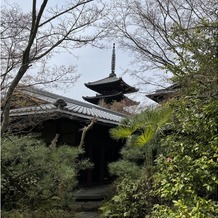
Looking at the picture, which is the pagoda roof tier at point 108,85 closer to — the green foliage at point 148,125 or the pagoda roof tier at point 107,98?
the pagoda roof tier at point 107,98

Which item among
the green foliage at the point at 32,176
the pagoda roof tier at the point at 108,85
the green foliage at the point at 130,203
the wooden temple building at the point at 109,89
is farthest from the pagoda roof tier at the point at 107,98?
the green foliage at the point at 32,176

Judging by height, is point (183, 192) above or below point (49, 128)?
below

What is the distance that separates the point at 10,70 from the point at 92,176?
5.77 meters

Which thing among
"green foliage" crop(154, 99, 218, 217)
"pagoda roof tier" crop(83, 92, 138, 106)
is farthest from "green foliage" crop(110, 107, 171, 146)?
"pagoda roof tier" crop(83, 92, 138, 106)

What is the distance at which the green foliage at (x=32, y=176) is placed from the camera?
5180 millimetres

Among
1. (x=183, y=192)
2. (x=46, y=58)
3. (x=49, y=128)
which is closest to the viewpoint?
(x=183, y=192)

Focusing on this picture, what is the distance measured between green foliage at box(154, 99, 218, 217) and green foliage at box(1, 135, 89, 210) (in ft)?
6.35

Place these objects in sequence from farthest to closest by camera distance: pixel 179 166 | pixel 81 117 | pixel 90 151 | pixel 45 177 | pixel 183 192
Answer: pixel 90 151
pixel 81 117
pixel 45 177
pixel 179 166
pixel 183 192

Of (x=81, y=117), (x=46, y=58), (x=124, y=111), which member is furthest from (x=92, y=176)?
(x=124, y=111)

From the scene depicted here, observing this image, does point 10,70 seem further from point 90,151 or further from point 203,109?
point 90,151

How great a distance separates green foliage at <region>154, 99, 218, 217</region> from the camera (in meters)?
3.64

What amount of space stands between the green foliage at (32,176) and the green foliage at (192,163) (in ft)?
6.35

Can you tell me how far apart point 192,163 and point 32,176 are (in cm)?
307

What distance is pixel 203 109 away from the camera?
4.23 m
